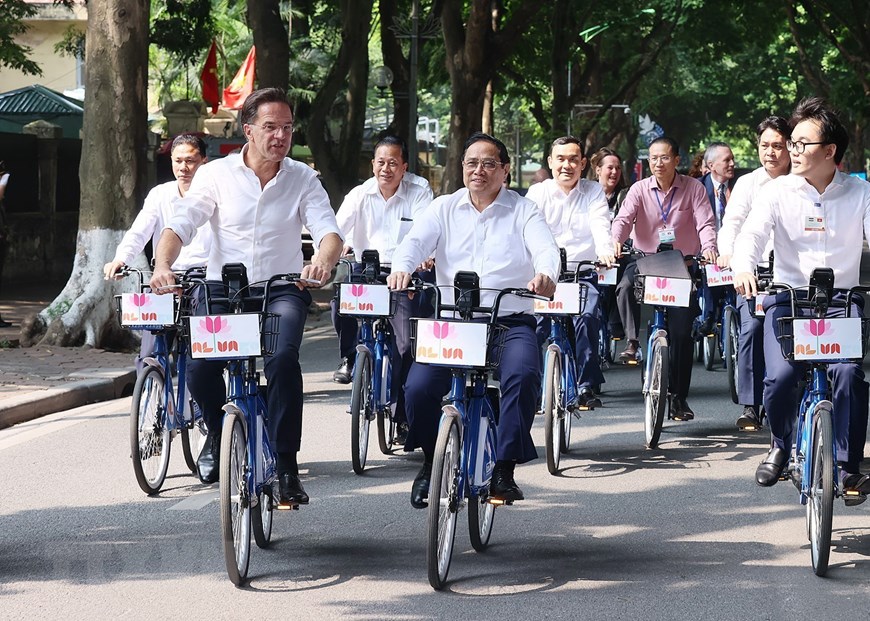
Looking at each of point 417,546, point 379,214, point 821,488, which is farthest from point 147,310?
point 821,488

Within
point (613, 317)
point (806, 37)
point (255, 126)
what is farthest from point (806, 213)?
point (806, 37)

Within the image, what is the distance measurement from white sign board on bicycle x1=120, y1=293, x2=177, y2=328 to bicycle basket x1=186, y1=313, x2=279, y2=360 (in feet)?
5.97

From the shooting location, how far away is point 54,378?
1141cm

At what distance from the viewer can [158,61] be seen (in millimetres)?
54500

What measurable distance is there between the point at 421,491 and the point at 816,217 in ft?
6.80

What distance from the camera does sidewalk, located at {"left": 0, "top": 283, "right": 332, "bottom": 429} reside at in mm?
10227

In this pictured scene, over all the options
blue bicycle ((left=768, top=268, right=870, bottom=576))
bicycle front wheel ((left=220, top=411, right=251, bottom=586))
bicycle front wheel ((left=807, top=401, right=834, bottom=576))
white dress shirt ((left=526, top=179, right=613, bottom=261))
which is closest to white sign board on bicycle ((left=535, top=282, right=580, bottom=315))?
white dress shirt ((left=526, top=179, right=613, bottom=261))

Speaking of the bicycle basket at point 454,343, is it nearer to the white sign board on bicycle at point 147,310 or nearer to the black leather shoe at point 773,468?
the black leather shoe at point 773,468

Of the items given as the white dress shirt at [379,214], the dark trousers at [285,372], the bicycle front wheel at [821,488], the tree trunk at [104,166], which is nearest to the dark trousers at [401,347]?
the white dress shirt at [379,214]

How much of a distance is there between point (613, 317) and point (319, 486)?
5.13 metres

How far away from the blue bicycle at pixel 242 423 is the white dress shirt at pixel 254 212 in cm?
42

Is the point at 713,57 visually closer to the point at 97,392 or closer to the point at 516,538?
the point at 97,392

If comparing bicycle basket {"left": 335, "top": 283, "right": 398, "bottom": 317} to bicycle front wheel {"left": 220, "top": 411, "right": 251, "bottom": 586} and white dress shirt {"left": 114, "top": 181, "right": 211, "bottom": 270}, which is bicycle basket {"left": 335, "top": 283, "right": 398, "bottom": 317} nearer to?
white dress shirt {"left": 114, "top": 181, "right": 211, "bottom": 270}

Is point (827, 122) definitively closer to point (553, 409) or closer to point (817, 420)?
point (817, 420)
